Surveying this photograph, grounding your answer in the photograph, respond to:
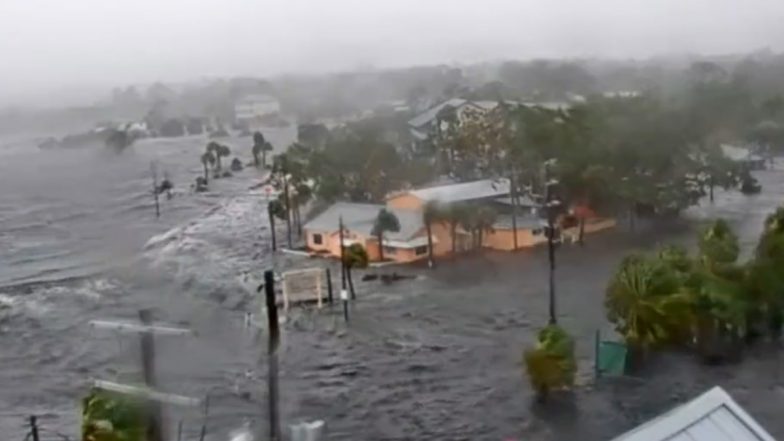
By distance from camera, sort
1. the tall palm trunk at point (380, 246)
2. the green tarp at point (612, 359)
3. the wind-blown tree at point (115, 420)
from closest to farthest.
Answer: the wind-blown tree at point (115, 420), the green tarp at point (612, 359), the tall palm trunk at point (380, 246)

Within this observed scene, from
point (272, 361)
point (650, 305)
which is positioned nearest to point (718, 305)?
point (650, 305)

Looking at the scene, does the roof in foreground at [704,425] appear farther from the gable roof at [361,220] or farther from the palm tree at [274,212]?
the palm tree at [274,212]

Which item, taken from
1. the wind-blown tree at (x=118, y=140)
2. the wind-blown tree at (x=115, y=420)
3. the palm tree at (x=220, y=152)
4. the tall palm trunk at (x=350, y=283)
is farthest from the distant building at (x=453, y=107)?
the wind-blown tree at (x=115, y=420)

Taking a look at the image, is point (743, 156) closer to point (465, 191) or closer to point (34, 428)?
point (465, 191)

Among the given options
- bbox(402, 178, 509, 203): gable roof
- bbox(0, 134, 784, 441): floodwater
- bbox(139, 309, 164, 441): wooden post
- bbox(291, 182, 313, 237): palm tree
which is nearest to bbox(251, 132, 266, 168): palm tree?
bbox(0, 134, 784, 441): floodwater

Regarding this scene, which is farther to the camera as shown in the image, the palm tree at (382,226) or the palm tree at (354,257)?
the palm tree at (382,226)

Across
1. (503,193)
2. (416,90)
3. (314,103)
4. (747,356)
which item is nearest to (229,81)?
(314,103)

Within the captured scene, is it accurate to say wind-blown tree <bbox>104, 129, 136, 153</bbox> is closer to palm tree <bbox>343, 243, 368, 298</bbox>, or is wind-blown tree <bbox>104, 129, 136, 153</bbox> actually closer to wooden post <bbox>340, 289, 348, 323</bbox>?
palm tree <bbox>343, 243, 368, 298</bbox>
